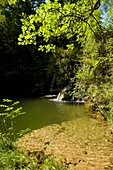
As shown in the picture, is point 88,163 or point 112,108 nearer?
point 88,163

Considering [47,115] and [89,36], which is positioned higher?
[89,36]

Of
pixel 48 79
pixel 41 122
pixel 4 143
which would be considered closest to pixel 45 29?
pixel 4 143

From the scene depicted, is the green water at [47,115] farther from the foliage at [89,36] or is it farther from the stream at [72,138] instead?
the foliage at [89,36]

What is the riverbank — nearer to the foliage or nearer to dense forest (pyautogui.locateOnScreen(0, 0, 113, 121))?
the foliage

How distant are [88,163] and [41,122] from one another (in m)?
6.71

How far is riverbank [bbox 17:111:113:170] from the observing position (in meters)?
8.00

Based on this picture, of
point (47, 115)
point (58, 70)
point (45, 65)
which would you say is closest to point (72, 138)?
point (47, 115)

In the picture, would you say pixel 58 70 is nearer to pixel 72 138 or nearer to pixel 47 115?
pixel 47 115

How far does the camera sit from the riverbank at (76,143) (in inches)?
315

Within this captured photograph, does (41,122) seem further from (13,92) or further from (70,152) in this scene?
(13,92)

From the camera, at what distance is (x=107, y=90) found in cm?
1322

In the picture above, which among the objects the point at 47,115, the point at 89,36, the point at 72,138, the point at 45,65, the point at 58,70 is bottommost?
the point at 47,115

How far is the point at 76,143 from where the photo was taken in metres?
10.1

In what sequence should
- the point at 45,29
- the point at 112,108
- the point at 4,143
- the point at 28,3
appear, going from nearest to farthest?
the point at 45,29 < the point at 4,143 < the point at 112,108 < the point at 28,3
